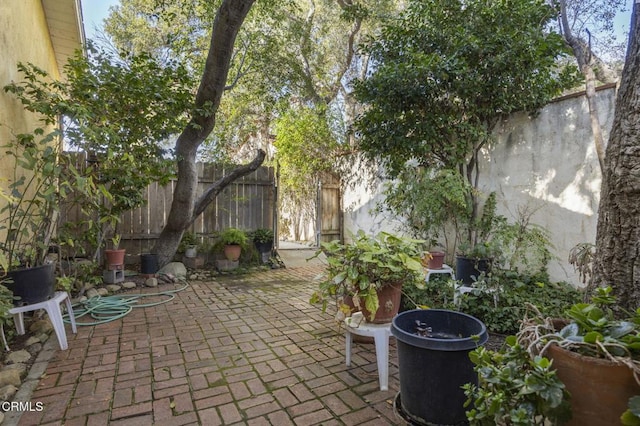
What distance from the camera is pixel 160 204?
18.1ft

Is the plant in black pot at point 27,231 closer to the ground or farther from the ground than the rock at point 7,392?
farther from the ground

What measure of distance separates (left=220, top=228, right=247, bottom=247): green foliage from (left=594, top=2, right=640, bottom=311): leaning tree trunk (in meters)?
4.88

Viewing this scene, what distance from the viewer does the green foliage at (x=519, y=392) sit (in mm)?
945

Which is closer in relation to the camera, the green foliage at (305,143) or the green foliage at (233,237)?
the green foliage at (233,237)

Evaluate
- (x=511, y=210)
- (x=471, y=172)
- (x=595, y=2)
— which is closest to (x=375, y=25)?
(x=595, y=2)

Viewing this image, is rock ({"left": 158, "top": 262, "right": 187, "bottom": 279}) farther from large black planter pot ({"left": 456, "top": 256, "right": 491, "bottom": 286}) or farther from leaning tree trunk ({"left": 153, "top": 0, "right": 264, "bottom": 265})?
large black planter pot ({"left": 456, "top": 256, "right": 491, "bottom": 286})

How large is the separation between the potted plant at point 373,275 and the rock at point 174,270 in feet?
11.0

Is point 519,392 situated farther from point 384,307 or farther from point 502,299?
point 502,299

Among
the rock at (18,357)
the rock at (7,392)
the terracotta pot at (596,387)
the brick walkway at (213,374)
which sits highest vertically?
the terracotta pot at (596,387)

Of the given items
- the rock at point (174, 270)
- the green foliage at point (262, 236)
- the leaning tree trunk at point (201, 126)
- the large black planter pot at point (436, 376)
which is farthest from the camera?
the green foliage at point (262, 236)

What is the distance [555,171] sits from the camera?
3678mm

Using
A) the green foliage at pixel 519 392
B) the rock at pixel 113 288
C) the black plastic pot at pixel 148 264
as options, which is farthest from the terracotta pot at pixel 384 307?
the black plastic pot at pixel 148 264

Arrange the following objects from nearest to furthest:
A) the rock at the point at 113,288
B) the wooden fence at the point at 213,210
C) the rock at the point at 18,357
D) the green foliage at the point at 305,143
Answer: the rock at the point at 18,357 → the rock at the point at 113,288 → the wooden fence at the point at 213,210 → the green foliage at the point at 305,143

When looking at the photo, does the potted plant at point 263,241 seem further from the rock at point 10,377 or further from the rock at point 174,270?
the rock at point 10,377
